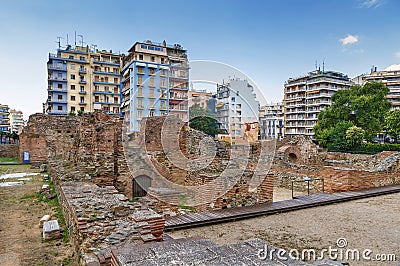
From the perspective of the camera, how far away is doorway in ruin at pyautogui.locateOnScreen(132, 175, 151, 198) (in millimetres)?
9383

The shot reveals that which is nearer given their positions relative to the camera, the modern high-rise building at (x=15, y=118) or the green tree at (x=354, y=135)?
the green tree at (x=354, y=135)

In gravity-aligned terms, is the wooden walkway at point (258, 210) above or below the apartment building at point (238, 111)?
below

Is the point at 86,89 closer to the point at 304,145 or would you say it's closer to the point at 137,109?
the point at 137,109

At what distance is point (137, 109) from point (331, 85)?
38.3 m

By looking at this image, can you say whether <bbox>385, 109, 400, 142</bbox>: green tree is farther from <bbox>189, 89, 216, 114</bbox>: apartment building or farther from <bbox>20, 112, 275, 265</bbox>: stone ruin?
<bbox>20, 112, 275, 265</bbox>: stone ruin

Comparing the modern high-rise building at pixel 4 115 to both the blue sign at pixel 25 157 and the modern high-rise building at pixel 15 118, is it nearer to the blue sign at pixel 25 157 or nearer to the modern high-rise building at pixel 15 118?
the modern high-rise building at pixel 15 118

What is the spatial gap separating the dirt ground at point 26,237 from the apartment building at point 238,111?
6.87 meters

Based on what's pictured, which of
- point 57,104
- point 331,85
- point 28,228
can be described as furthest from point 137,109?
point 331,85

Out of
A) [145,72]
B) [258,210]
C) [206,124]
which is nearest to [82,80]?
[145,72]

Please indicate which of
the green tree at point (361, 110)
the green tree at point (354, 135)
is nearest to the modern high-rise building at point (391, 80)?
the green tree at point (361, 110)

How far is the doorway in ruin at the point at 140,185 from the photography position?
9.38 m

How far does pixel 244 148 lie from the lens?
15.6m

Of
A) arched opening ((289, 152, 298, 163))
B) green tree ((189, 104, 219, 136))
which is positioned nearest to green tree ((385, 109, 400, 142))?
arched opening ((289, 152, 298, 163))

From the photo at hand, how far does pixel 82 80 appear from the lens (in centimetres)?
4759
